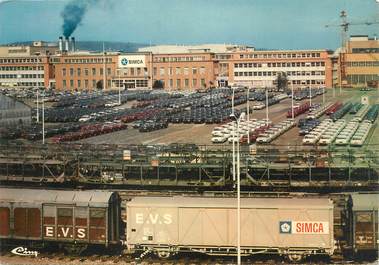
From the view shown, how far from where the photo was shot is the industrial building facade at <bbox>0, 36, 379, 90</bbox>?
75.8 m

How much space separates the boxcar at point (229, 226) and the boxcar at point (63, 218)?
47.9 inches

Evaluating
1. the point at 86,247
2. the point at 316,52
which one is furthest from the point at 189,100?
the point at 86,247

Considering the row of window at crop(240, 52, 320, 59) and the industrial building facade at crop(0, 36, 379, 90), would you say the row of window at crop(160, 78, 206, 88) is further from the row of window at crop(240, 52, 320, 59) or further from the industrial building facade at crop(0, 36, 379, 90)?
Result: the row of window at crop(240, 52, 320, 59)

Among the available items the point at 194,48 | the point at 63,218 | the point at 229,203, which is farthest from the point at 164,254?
the point at 194,48

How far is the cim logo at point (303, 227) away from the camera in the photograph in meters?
19.5

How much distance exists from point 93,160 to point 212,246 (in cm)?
1157

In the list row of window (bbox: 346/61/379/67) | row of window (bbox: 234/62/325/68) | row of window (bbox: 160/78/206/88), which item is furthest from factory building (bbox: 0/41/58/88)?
row of window (bbox: 346/61/379/67)

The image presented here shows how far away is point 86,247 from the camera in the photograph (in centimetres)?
2148

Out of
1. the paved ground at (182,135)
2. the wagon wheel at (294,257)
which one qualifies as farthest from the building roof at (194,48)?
the wagon wheel at (294,257)

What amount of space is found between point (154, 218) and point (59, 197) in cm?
418

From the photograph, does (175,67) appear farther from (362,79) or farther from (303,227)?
(303,227)

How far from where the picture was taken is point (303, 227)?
64.4 ft

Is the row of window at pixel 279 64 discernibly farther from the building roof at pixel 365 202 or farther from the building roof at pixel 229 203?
the building roof at pixel 229 203

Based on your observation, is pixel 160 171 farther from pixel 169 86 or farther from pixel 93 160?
pixel 169 86
